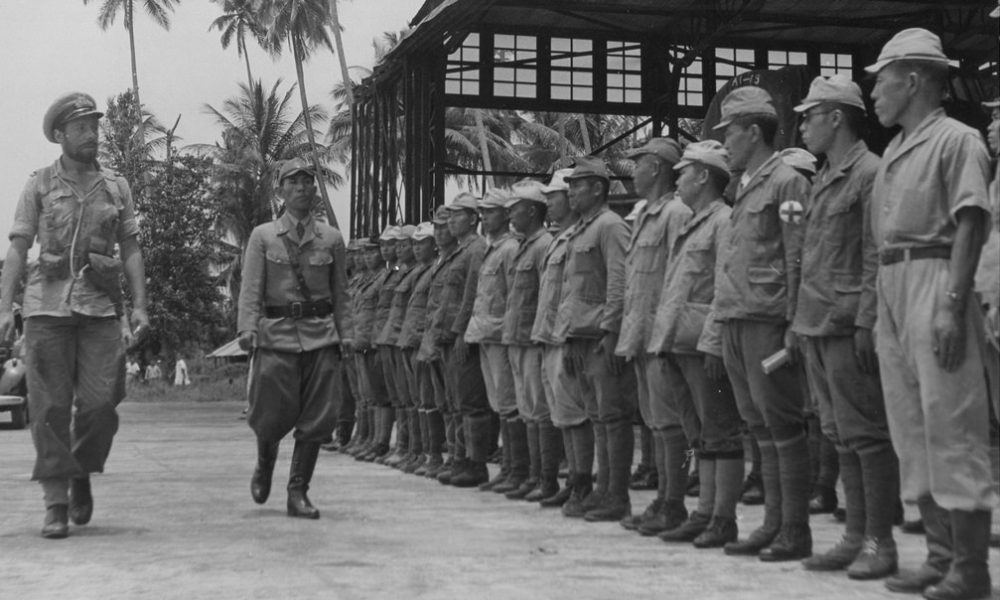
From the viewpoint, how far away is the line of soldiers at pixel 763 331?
217 inches

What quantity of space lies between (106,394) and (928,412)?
4.30 meters

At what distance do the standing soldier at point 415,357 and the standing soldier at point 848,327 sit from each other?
598cm

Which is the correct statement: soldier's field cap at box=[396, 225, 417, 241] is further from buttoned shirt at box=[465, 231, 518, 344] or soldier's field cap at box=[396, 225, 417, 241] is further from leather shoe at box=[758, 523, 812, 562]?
leather shoe at box=[758, 523, 812, 562]

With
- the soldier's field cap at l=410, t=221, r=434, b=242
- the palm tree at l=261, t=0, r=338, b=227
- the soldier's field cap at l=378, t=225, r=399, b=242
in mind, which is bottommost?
the soldier's field cap at l=410, t=221, r=434, b=242

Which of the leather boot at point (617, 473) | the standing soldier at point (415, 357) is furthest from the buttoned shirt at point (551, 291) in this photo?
the standing soldier at point (415, 357)

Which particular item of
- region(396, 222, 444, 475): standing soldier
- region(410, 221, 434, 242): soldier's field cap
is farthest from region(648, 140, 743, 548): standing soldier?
region(410, 221, 434, 242): soldier's field cap

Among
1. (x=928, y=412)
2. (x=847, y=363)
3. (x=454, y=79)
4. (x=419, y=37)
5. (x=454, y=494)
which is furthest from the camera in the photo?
(x=454, y=79)

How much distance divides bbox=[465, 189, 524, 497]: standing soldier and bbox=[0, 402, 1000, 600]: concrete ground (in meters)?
0.30

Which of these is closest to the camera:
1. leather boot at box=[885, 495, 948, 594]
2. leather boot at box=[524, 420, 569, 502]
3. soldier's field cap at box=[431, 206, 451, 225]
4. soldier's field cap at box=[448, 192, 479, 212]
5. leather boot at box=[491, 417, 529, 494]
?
leather boot at box=[885, 495, 948, 594]

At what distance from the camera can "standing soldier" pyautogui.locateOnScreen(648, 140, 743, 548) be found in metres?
7.18

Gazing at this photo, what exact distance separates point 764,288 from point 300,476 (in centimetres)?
321

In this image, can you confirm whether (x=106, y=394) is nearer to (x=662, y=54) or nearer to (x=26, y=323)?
(x=26, y=323)

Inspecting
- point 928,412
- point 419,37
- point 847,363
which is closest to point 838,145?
point 847,363

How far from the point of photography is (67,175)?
26.6 feet
